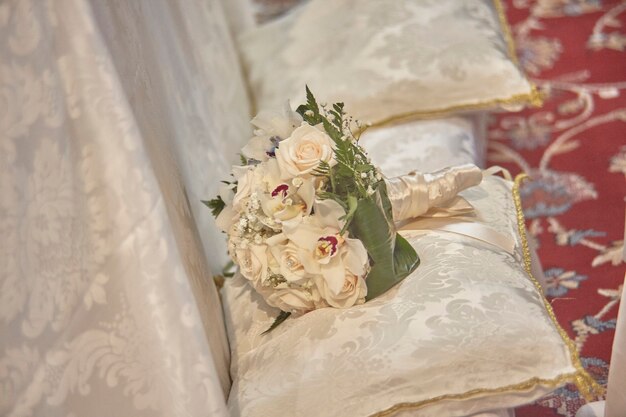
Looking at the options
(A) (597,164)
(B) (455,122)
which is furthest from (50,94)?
(A) (597,164)

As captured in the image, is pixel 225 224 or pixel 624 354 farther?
pixel 225 224

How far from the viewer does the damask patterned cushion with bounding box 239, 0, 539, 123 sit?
196 centimetres

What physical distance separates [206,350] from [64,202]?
0.24 m

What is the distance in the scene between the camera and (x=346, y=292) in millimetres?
1207

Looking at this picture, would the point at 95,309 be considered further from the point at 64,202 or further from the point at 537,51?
the point at 537,51

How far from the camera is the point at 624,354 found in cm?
117

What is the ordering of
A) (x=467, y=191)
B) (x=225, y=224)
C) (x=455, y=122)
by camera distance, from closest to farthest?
(x=225, y=224) → (x=467, y=191) → (x=455, y=122)

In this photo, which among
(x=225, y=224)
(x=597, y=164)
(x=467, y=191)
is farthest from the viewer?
(x=597, y=164)

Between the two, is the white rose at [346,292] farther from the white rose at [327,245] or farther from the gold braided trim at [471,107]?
the gold braided trim at [471,107]

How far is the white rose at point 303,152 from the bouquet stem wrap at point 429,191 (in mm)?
200

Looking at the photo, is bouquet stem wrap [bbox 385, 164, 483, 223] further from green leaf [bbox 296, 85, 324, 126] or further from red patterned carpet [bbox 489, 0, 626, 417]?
red patterned carpet [bbox 489, 0, 626, 417]

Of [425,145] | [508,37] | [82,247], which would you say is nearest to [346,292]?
[82,247]

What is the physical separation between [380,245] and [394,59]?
0.91 meters

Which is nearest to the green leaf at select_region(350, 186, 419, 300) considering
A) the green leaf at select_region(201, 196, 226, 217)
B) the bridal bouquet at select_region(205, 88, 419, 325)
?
the bridal bouquet at select_region(205, 88, 419, 325)
